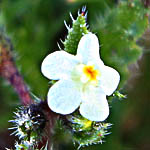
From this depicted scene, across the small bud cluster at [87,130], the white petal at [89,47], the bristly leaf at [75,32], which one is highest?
the bristly leaf at [75,32]

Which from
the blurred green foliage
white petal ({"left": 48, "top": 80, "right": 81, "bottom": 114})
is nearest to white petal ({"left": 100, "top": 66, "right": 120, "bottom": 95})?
white petal ({"left": 48, "top": 80, "right": 81, "bottom": 114})

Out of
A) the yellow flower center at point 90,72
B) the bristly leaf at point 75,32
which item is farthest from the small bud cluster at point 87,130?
the bristly leaf at point 75,32

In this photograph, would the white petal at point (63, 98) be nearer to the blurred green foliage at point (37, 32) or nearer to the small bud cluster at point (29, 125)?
the small bud cluster at point (29, 125)

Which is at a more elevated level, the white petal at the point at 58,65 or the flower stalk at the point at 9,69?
the flower stalk at the point at 9,69

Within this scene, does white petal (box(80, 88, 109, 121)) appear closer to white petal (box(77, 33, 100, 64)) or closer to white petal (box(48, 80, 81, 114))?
white petal (box(48, 80, 81, 114))

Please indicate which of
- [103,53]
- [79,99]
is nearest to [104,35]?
[103,53]

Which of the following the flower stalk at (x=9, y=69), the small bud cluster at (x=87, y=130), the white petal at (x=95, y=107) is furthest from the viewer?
the flower stalk at (x=9, y=69)

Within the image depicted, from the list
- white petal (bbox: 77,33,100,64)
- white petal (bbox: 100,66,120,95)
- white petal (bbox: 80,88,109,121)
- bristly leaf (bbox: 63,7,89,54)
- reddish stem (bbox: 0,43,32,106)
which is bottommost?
white petal (bbox: 80,88,109,121)

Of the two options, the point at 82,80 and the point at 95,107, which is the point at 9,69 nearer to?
the point at 82,80
